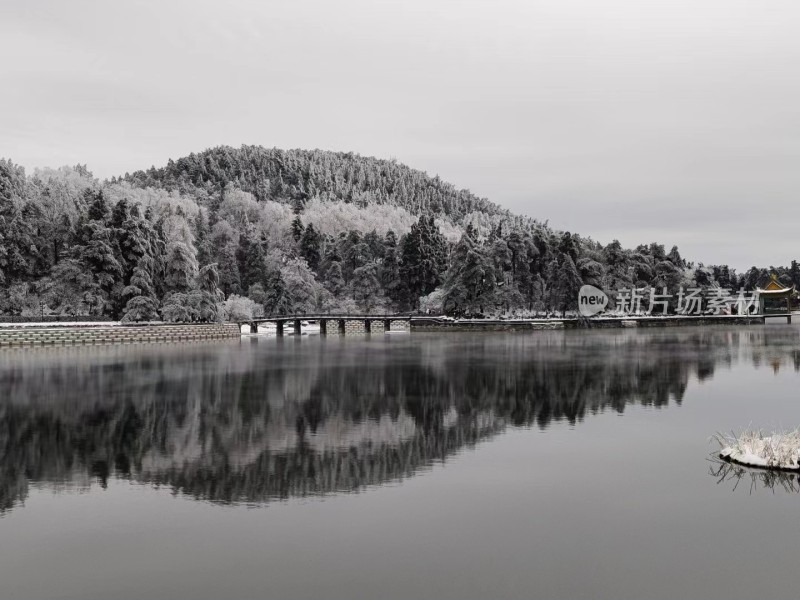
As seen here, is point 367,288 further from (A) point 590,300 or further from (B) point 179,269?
(B) point 179,269

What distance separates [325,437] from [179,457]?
374cm

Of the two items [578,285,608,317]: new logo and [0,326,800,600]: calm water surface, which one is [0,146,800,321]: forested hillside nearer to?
[578,285,608,317]: new logo

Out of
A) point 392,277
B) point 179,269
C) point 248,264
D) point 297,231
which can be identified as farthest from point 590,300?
point 179,269

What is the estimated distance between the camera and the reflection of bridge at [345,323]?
9050 centimetres

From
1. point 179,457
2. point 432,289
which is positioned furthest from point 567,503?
point 432,289

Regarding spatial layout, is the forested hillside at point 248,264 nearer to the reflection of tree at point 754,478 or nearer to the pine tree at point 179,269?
the pine tree at point 179,269

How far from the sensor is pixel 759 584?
10289 millimetres

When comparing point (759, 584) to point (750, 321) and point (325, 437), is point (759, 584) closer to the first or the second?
point (325, 437)

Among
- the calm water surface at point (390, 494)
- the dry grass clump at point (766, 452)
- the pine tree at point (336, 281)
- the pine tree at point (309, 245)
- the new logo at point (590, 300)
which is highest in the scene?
the pine tree at point (309, 245)

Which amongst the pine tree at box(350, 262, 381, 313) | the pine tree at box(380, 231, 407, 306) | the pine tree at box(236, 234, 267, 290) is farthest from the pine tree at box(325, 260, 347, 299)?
the pine tree at box(236, 234, 267, 290)

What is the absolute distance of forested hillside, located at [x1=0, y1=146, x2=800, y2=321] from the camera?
68438mm

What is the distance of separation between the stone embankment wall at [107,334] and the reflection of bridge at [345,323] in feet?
46.3

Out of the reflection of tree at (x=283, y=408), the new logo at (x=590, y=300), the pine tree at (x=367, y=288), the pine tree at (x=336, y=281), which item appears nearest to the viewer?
the reflection of tree at (x=283, y=408)

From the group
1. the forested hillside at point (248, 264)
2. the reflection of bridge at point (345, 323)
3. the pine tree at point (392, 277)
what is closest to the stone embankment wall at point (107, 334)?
the forested hillside at point (248, 264)
